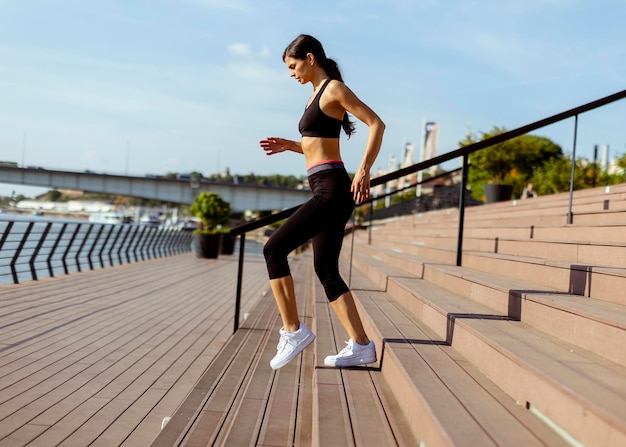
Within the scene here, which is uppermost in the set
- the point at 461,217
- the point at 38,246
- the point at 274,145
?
the point at 274,145

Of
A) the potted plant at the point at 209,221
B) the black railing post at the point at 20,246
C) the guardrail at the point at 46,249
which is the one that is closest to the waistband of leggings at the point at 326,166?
the guardrail at the point at 46,249

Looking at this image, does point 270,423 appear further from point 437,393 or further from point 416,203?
point 416,203

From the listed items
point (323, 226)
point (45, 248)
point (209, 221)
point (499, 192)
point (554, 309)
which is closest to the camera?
point (554, 309)

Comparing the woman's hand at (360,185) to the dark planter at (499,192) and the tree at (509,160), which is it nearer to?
the dark planter at (499,192)

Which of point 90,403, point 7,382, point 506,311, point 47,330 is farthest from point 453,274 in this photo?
point 47,330

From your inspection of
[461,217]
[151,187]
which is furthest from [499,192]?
[151,187]

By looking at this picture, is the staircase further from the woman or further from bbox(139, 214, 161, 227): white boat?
bbox(139, 214, 161, 227): white boat

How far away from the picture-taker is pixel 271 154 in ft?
11.6

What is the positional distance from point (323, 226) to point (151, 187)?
48804 millimetres

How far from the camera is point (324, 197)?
2982mm

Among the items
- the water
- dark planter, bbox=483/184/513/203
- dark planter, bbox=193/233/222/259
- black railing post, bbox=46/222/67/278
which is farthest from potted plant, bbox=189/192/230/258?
dark planter, bbox=483/184/513/203

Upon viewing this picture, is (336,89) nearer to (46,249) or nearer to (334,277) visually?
(334,277)

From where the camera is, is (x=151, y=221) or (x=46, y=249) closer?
(x=46, y=249)

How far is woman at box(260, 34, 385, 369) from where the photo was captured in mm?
2939
